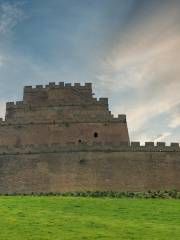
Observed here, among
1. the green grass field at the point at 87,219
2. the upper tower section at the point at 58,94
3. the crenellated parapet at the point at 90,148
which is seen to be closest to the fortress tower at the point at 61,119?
the upper tower section at the point at 58,94

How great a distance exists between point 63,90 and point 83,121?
3854 mm

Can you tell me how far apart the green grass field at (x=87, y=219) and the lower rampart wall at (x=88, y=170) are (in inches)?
421

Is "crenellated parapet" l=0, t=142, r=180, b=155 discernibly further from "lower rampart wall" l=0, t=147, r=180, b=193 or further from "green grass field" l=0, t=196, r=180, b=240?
"green grass field" l=0, t=196, r=180, b=240

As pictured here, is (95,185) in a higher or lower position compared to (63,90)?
lower

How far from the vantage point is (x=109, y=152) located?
41719 mm

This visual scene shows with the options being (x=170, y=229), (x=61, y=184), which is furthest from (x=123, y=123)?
(x=170, y=229)

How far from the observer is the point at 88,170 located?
41.0 metres

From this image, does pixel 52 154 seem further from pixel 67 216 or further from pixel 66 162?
pixel 67 216

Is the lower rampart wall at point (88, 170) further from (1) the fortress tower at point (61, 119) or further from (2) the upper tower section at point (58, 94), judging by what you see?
(2) the upper tower section at point (58, 94)

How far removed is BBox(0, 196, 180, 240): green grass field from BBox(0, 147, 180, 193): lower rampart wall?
10685mm

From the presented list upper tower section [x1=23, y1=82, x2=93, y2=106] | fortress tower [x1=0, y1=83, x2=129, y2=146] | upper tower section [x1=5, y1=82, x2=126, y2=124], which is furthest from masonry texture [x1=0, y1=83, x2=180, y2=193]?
upper tower section [x1=23, y1=82, x2=93, y2=106]

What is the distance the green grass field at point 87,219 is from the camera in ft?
64.4

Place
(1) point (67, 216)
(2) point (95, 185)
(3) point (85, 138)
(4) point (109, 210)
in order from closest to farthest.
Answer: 1. (1) point (67, 216)
2. (4) point (109, 210)
3. (2) point (95, 185)
4. (3) point (85, 138)

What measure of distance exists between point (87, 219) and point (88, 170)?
18.2 m
